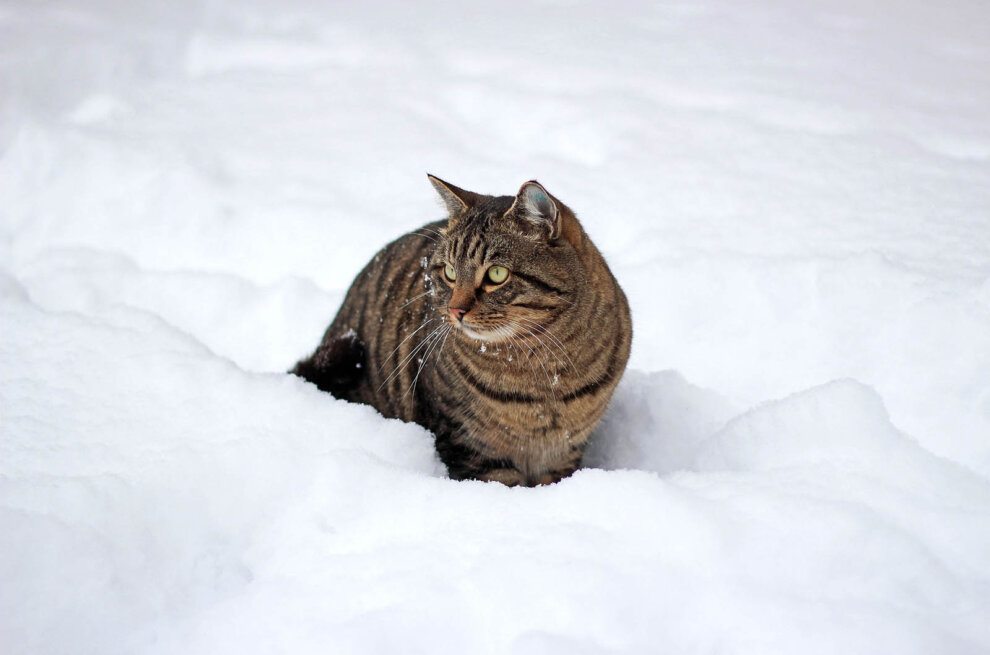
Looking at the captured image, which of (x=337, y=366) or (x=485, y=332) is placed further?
(x=337, y=366)

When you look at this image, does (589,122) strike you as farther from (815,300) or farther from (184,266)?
(184,266)

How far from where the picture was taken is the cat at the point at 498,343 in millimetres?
1933

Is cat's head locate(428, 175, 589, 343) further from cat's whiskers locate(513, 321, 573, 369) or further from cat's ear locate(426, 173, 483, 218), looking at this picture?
cat's ear locate(426, 173, 483, 218)

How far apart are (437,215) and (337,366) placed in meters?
1.50

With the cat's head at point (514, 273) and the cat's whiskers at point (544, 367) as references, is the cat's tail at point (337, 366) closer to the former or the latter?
the cat's head at point (514, 273)

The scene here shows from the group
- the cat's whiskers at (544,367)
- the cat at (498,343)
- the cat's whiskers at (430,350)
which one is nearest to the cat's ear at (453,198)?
the cat at (498,343)

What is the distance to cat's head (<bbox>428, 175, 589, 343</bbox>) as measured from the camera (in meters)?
1.91

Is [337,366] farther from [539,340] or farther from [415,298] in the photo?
[539,340]

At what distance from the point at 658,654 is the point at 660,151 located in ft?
10.8

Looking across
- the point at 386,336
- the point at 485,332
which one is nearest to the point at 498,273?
the point at 485,332

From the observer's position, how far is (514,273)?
1.93 m

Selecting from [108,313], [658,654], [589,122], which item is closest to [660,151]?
[589,122]

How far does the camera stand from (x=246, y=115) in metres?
4.55

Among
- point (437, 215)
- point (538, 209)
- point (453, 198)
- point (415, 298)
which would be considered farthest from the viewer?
point (437, 215)
